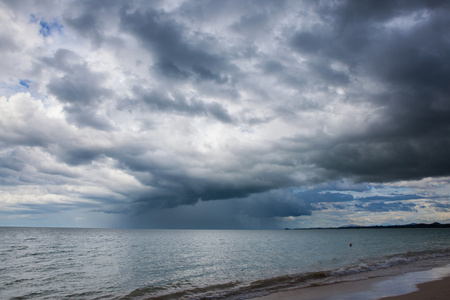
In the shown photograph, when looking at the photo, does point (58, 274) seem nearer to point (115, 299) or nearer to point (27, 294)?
point (27, 294)

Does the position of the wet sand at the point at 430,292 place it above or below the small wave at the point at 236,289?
above

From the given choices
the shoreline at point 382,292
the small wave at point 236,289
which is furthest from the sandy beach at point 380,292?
the small wave at point 236,289

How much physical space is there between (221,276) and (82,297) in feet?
46.7

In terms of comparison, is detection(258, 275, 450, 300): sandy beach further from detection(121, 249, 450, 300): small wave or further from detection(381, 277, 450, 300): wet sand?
detection(121, 249, 450, 300): small wave

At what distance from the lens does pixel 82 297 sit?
73.0 ft

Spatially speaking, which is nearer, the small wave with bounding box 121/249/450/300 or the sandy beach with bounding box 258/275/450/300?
the sandy beach with bounding box 258/275/450/300

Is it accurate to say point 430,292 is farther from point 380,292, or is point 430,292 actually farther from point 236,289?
point 236,289

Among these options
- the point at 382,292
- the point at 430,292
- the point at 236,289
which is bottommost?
the point at 236,289

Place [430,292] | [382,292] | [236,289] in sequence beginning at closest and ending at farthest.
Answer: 1. [430,292]
2. [382,292]
3. [236,289]

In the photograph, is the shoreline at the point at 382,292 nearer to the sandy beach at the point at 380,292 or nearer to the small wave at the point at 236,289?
the sandy beach at the point at 380,292

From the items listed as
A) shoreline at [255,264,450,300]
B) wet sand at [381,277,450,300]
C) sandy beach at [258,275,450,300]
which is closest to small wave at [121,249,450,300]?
shoreline at [255,264,450,300]

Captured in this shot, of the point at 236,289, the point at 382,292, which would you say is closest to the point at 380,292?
the point at 382,292

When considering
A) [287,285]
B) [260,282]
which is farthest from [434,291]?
[260,282]

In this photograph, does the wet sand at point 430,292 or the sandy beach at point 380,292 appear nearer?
the wet sand at point 430,292
